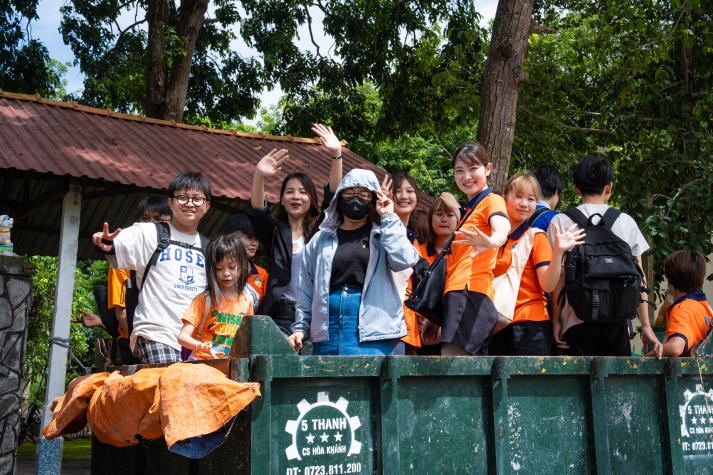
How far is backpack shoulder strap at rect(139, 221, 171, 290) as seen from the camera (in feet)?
14.1

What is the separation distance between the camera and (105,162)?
823cm

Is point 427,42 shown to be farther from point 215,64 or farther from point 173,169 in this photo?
point 173,169

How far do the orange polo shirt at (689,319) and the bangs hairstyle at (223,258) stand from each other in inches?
95.4

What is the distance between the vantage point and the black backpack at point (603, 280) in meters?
3.82

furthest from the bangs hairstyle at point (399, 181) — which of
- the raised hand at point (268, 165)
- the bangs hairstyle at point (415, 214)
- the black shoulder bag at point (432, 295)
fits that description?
the black shoulder bag at point (432, 295)

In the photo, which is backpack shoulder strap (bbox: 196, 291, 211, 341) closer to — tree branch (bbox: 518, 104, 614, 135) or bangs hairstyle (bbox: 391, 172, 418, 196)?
bangs hairstyle (bbox: 391, 172, 418, 196)

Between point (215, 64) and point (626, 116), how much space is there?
27.7 feet

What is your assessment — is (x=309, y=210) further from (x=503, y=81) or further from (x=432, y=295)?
(x=503, y=81)

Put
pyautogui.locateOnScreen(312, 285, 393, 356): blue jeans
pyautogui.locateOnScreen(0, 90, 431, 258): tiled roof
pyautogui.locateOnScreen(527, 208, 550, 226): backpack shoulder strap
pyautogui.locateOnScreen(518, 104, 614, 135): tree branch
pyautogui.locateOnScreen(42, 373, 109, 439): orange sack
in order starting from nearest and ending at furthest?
pyautogui.locateOnScreen(42, 373, 109, 439): orange sack < pyautogui.locateOnScreen(312, 285, 393, 356): blue jeans < pyautogui.locateOnScreen(527, 208, 550, 226): backpack shoulder strap < pyautogui.locateOnScreen(0, 90, 431, 258): tiled roof < pyautogui.locateOnScreen(518, 104, 614, 135): tree branch

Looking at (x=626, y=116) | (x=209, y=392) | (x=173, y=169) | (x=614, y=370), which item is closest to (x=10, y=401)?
(x=173, y=169)

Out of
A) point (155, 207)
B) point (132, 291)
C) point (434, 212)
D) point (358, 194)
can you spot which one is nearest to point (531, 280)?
point (434, 212)

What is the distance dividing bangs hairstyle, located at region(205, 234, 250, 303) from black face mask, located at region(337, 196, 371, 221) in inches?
26.4

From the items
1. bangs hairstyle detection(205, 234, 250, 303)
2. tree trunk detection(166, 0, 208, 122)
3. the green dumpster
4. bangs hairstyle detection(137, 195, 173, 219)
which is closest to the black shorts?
→ the green dumpster

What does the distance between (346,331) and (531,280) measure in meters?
1.15
